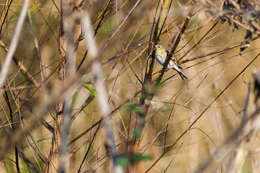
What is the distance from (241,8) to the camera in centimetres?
166

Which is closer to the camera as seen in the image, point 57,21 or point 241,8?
point 241,8

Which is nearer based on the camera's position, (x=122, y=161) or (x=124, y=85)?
(x=122, y=161)

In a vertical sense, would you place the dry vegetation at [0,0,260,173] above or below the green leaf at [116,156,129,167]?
above

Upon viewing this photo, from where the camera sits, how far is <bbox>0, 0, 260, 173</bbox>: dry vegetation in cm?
104

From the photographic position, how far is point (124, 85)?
3.15 meters

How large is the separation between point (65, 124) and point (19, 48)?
269 centimetres

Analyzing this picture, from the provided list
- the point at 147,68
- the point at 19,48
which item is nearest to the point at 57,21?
the point at 19,48

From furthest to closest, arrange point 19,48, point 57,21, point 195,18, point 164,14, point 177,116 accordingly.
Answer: point 177,116
point 19,48
point 57,21
point 195,18
point 164,14

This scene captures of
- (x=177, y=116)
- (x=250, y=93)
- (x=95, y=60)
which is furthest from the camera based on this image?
(x=177, y=116)

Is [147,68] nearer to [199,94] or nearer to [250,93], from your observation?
[199,94]

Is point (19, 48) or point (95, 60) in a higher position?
point (19, 48)

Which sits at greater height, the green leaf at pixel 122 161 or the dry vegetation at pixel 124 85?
the dry vegetation at pixel 124 85

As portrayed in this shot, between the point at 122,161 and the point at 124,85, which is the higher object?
the point at 124,85

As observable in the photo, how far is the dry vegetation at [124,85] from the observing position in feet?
3.42
